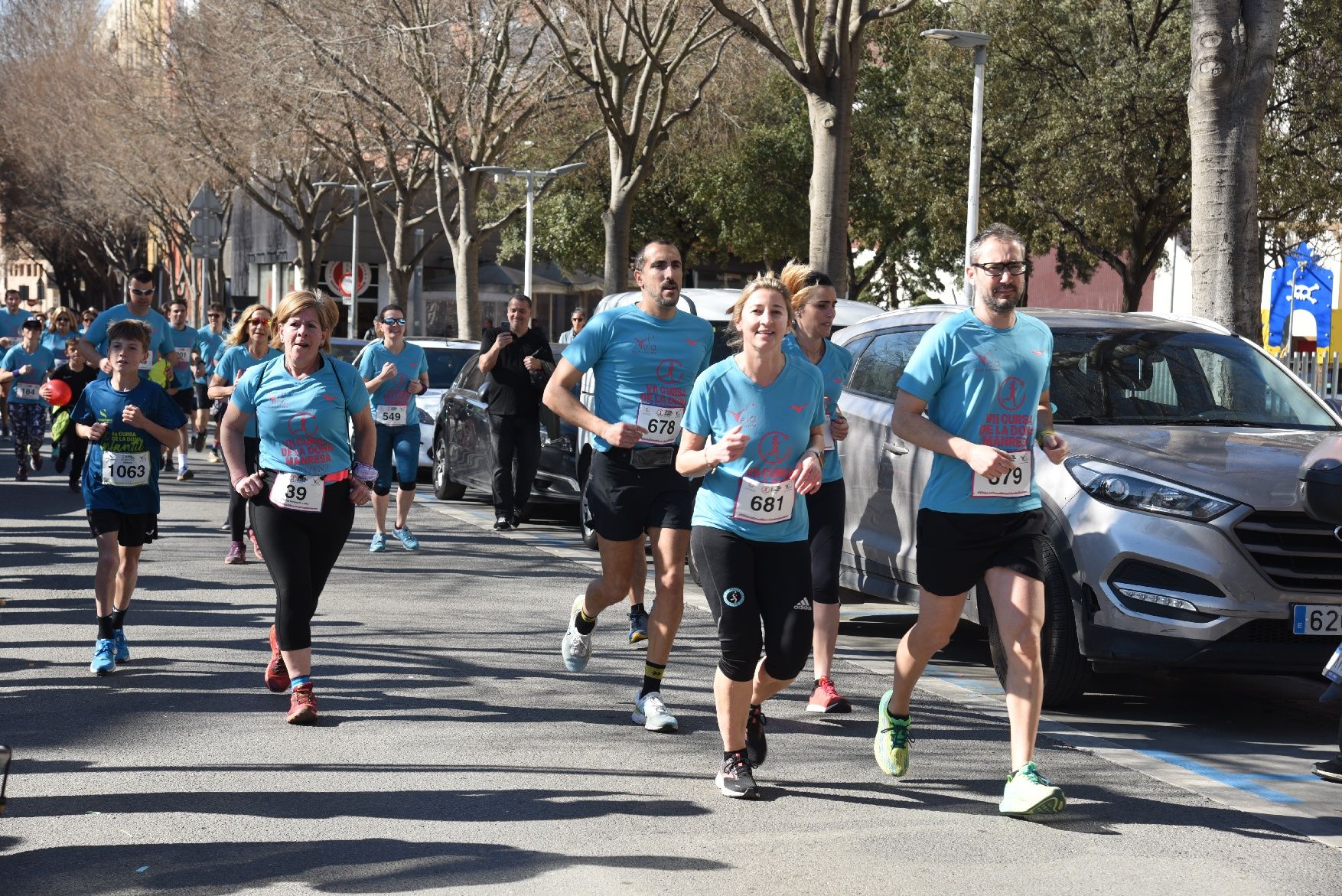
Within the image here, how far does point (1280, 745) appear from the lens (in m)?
7.25

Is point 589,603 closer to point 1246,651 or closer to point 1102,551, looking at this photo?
point 1102,551

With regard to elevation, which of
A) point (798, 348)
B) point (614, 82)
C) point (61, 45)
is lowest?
point (798, 348)

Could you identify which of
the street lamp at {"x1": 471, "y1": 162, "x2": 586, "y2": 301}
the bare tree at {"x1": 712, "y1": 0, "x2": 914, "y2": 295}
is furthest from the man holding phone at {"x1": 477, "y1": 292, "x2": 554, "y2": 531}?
the street lamp at {"x1": 471, "y1": 162, "x2": 586, "y2": 301}

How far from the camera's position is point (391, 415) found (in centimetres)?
1361

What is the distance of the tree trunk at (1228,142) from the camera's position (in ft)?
39.7

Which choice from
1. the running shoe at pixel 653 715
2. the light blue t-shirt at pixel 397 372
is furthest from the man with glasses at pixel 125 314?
the running shoe at pixel 653 715

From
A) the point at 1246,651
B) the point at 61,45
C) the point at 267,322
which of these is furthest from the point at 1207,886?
the point at 61,45

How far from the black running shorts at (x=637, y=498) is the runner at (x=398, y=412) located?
6.30 meters

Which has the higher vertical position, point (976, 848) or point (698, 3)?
point (698, 3)

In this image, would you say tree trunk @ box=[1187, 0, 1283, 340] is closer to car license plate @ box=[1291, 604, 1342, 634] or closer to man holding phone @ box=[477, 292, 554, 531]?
man holding phone @ box=[477, 292, 554, 531]

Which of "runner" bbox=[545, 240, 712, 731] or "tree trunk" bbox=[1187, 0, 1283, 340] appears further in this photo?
"tree trunk" bbox=[1187, 0, 1283, 340]

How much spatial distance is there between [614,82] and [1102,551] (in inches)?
830

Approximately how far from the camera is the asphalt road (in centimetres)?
513

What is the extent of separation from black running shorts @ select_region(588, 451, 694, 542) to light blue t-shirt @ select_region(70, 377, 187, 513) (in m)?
2.30
